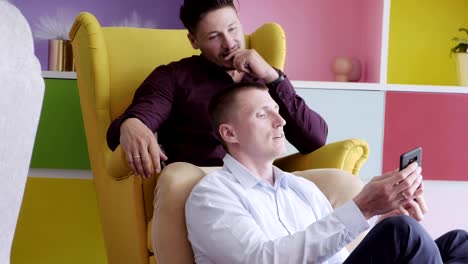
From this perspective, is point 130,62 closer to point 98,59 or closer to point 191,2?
point 98,59

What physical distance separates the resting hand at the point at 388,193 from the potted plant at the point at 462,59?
1.90 meters

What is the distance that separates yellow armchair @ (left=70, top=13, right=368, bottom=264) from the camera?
2177 mm

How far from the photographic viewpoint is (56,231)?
3.22m

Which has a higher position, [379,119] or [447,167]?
[379,119]

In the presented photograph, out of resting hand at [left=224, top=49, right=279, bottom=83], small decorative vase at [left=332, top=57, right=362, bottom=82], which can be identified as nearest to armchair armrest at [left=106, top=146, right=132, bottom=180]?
resting hand at [left=224, top=49, right=279, bottom=83]

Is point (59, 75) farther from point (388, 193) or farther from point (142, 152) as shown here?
point (388, 193)

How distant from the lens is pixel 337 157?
89.1 inches

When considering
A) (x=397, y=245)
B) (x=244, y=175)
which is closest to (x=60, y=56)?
(x=244, y=175)

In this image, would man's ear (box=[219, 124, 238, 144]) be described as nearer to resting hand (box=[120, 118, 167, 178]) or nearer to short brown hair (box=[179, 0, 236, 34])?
resting hand (box=[120, 118, 167, 178])

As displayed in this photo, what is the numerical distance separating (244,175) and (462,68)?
1885 mm

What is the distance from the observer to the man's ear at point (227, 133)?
6.10 feet

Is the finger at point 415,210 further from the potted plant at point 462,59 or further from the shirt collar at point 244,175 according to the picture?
the potted plant at point 462,59

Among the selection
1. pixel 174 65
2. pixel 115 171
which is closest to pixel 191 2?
pixel 174 65

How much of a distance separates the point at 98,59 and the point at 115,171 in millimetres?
514
